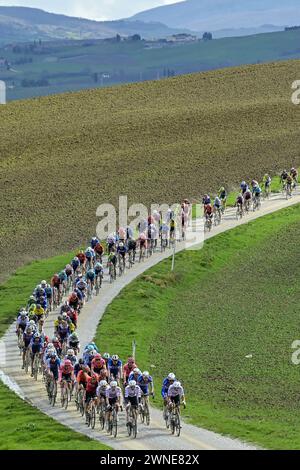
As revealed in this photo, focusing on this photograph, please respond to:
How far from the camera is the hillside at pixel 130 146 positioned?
79.4m

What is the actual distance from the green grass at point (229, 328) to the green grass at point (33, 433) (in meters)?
4.27

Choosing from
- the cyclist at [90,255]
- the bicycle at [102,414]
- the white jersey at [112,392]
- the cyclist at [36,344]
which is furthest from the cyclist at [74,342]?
the cyclist at [90,255]

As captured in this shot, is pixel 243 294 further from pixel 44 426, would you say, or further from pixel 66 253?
pixel 44 426

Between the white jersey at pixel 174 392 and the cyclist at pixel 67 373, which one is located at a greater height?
the white jersey at pixel 174 392

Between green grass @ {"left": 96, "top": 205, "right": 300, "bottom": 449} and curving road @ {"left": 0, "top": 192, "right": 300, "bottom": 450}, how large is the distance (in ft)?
1.91

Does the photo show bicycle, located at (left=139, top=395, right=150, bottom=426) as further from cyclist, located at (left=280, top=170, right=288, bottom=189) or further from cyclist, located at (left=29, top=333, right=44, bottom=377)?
cyclist, located at (left=280, top=170, right=288, bottom=189)

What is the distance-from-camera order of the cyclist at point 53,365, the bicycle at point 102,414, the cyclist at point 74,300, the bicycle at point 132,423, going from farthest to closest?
1. the cyclist at point 74,300
2. the cyclist at point 53,365
3. the bicycle at point 102,414
4. the bicycle at point 132,423

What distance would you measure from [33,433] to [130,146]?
64033 mm

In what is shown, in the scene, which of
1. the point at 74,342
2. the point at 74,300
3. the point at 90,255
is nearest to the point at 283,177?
the point at 90,255

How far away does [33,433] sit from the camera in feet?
121

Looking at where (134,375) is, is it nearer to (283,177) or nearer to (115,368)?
(115,368)

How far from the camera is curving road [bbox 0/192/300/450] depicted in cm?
3522

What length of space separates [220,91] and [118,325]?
71117 mm

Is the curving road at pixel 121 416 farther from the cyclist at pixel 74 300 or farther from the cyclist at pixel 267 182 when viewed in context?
the cyclist at pixel 267 182
